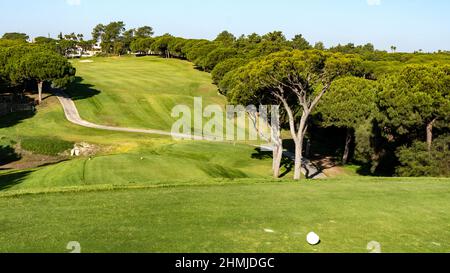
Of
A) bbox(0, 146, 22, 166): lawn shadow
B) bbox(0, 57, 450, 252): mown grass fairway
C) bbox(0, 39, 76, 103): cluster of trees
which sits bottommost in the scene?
bbox(0, 146, 22, 166): lawn shadow

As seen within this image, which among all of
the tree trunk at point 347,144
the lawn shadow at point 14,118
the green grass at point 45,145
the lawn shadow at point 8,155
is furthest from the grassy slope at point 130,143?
the tree trunk at point 347,144

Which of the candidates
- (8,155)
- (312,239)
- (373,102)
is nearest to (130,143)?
(8,155)

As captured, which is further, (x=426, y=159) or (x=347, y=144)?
(x=347, y=144)

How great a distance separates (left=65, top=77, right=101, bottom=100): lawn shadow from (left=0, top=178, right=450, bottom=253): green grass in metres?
70.2

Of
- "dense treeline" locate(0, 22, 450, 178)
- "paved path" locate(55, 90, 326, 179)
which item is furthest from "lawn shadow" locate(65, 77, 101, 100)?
"dense treeline" locate(0, 22, 450, 178)

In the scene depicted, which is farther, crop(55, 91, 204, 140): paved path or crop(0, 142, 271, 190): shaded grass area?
crop(55, 91, 204, 140): paved path

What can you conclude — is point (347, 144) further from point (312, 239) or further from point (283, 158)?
point (312, 239)

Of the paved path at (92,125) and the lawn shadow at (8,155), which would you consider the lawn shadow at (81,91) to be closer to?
the paved path at (92,125)

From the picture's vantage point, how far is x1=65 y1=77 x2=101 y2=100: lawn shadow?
81.6 meters

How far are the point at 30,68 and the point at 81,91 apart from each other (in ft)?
48.6

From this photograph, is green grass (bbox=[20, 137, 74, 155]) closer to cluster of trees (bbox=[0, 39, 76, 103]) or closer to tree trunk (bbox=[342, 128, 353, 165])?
cluster of trees (bbox=[0, 39, 76, 103])

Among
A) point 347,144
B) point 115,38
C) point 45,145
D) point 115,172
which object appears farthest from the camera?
point 115,38

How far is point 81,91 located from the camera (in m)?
85.2
